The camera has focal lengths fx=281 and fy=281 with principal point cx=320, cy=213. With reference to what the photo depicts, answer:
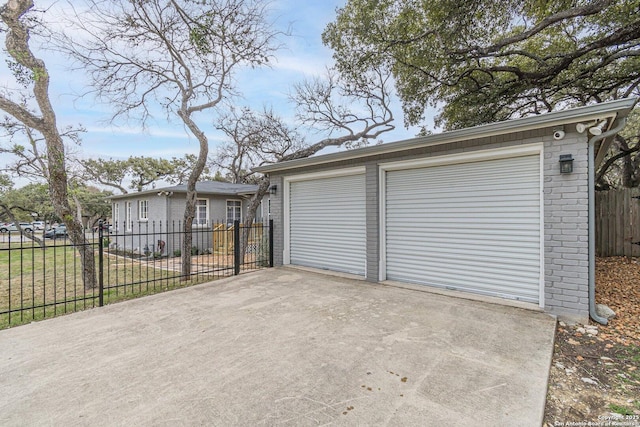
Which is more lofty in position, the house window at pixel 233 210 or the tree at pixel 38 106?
the tree at pixel 38 106

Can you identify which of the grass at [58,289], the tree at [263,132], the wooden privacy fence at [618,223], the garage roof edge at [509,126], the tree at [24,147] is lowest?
the grass at [58,289]

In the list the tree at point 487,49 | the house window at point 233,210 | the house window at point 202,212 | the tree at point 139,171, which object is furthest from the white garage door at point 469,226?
the tree at point 139,171

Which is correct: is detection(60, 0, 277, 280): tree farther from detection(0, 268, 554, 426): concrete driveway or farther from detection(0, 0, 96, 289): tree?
detection(0, 268, 554, 426): concrete driveway

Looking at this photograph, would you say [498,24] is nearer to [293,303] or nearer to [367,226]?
[367,226]

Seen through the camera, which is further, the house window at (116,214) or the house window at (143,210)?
the house window at (116,214)

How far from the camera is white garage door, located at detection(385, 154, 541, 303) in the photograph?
437 cm

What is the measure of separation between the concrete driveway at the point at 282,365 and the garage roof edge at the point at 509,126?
8.85 feet

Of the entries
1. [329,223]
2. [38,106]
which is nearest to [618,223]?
[329,223]

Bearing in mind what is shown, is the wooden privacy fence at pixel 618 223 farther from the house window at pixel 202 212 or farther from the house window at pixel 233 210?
the house window at pixel 202 212

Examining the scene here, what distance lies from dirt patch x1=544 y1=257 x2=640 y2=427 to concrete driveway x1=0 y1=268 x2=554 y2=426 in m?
0.14

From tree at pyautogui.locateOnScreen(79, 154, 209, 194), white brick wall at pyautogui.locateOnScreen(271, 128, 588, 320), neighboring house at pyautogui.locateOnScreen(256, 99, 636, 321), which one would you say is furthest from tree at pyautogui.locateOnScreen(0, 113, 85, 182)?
tree at pyautogui.locateOnScreen(79, 154, 209, 194)

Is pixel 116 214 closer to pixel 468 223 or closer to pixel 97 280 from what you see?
pixel 97 280

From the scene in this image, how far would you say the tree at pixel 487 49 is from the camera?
254 inches

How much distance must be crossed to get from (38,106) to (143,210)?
7999mm
